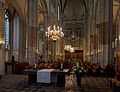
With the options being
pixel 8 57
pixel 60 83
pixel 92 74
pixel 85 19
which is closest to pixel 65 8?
pixel 85 19

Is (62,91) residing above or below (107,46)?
below

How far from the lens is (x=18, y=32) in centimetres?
2108

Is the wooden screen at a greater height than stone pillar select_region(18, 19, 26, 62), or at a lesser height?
lesser

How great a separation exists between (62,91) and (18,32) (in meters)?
17.1

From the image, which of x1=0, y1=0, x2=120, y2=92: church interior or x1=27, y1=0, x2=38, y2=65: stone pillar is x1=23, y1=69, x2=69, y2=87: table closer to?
x1=0, y1=0, x2=120, y2=92: church interior

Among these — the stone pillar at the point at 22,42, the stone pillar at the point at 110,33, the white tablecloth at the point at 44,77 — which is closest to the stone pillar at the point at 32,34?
the white tablecloth at the point at 44,77

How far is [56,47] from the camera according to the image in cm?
2558

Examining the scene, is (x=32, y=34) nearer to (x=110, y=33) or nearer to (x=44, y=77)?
(x=44, y=77)

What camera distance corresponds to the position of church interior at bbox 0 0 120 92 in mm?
7121

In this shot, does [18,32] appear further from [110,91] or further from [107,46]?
[110,91]

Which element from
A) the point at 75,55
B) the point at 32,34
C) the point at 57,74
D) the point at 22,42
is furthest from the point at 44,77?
the point at 75,55

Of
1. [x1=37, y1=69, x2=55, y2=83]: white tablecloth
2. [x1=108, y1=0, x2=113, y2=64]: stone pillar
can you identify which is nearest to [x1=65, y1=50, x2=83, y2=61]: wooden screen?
[x1=108, y1=0, x2=113, y2=64]: stone pillar

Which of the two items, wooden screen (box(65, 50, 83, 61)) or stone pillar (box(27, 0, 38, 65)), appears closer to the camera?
stone pillar (box(27, 0, 38, 65))

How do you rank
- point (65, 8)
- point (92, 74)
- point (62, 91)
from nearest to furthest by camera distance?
point (62, 91), point (92, 74), point (65, 8)
